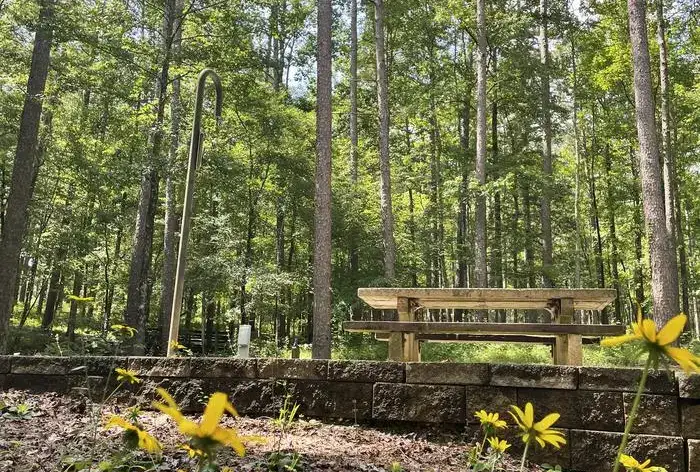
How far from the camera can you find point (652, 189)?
9.23 meters

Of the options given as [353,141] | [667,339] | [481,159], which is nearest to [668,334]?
[667,339]

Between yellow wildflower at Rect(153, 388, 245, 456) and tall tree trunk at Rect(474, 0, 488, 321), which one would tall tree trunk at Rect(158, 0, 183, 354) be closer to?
tall tree trunk at Rect(474, 0, 488, 321)

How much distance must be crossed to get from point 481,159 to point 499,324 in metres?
9.89

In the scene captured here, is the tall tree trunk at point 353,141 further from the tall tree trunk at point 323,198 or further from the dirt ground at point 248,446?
the dirt ground at point 248,446

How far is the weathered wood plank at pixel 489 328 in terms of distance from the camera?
4074mm

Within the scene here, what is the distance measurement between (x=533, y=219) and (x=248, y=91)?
1629cm

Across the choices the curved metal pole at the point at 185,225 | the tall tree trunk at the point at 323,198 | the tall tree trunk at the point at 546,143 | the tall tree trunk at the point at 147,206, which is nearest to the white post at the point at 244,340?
the curved metal pole at the point at 185,225

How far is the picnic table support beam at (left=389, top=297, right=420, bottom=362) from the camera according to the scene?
4410 mm

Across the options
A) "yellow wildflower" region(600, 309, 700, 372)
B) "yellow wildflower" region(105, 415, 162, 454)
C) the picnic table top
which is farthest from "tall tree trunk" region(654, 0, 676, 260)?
"yellow wildflower" region(105, 415, 162, 454)

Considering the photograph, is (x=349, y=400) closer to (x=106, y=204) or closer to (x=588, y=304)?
(x=588, y=304)

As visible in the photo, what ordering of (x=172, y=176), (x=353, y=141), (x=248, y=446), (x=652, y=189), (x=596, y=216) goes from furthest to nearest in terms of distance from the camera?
(x=596, y=216)
(x=353, y=141)
(x=172, y=176)
(x=652, y=189)
(x=248, y=446)

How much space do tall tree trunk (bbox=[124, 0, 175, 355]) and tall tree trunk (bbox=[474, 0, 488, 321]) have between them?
7445mm

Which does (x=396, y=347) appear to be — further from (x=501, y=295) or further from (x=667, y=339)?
(x=667, y=339)

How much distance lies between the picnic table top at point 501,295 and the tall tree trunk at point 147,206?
7.71 meters
